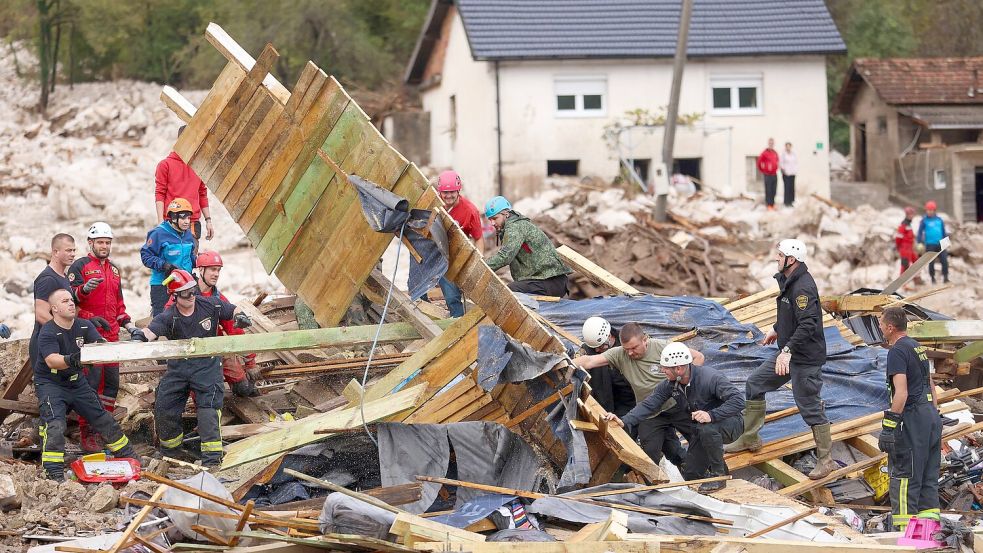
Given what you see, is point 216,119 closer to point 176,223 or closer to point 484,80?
point 176,223

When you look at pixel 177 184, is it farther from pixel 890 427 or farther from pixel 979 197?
pixel 979 197

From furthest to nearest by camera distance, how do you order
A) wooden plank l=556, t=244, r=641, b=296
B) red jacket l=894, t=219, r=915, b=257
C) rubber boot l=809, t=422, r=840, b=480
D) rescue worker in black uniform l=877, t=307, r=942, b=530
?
red jacket l=894, t=219, r=915, b=257 → wooden plank l=556, t=244, r=641, b=296 → rubber boot l=809, t=422, r=840, b=480 → rescue worker in black uniform l=877, t=307, r=942, b=530

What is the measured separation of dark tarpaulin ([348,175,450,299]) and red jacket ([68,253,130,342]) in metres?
2.47

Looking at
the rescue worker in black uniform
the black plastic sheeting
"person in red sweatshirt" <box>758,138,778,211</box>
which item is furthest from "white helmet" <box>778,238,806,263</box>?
"person in red sweatshirt" <box>758,138,778,211</box>

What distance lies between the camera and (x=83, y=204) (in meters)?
24.9

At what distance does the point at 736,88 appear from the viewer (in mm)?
31000

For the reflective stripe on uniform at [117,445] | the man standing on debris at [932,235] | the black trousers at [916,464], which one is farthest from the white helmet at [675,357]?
the man standing on debris at [932,235]

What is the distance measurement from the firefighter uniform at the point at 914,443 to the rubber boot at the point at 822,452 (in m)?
0.98

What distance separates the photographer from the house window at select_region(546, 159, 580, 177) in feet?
99.9

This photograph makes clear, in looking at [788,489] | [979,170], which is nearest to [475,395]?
[788,489]

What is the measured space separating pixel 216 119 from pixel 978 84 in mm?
27063

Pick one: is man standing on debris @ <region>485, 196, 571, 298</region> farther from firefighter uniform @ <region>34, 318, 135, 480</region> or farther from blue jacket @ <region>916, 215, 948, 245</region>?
blue jacket @ <region>916, 215, 948, 245</region>

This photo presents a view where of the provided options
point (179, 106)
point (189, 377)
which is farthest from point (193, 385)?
point (179, 106)

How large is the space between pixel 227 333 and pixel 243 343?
1080 millimetres
